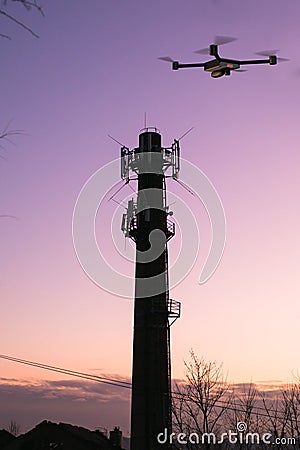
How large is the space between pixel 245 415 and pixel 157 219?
12725 millimetres

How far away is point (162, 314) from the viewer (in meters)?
35.1

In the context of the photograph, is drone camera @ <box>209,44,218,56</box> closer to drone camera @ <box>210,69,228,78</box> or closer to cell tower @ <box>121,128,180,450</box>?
drone camera @ <box>210,69,228,78</box>

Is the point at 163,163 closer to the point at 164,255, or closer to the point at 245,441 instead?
the point at 164,255

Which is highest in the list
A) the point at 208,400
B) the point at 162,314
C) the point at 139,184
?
the point at 139,184

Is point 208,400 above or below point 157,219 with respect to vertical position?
below

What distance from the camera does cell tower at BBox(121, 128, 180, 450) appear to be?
1330 inches

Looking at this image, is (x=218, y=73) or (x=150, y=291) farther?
(x=150, y=291)

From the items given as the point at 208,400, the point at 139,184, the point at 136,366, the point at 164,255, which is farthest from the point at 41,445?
the point at 139,184

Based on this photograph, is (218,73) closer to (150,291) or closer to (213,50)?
(213,50)

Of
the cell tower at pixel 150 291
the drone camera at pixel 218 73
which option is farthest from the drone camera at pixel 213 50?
the cell tower at pixel 150 291

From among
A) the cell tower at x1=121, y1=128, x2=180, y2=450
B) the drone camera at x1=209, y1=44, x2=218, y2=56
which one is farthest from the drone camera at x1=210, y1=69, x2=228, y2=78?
the cell tower at x1=121, y1=128, x2=180, y2=450

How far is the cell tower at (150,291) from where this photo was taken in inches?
1330

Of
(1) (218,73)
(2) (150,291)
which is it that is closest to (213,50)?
(1) (218,73)

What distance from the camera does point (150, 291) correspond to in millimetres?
35156
